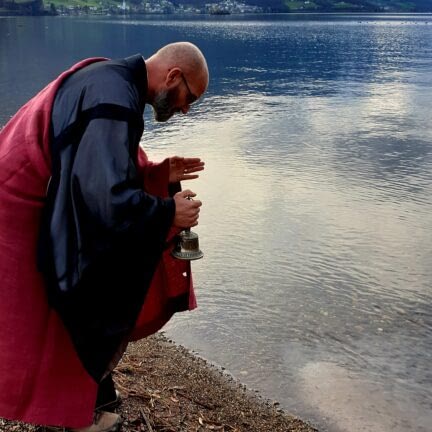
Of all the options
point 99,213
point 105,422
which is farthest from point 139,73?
point 105,422

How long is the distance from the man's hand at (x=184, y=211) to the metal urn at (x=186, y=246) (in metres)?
0.39

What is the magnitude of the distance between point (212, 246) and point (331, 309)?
3288 millimetres

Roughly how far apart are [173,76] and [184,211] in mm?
910

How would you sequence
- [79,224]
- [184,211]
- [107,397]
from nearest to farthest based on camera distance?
Result: 1. [79,224]
2. [184,211]
3. [107,397]

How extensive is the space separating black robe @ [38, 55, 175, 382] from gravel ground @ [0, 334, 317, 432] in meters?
Answer: 1.64

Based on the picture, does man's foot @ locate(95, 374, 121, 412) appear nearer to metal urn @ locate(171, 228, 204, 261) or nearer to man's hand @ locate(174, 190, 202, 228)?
metal urn @ locate(171, 228, 204, 261)

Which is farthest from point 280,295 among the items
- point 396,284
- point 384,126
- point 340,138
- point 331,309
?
point 384,126

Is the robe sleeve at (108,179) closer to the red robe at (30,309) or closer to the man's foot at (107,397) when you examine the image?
the red robe at (30,309)

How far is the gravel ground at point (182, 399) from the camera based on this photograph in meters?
5.18

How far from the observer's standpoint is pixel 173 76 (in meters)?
3.70

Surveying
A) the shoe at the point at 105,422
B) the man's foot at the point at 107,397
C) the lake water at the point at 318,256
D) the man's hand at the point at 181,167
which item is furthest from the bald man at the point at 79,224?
the lake water at the point at 318,256

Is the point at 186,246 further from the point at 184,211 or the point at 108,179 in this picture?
the point at 108,179

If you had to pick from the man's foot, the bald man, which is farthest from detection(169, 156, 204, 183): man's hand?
the man's foot

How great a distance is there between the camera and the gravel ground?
17.0 ft
